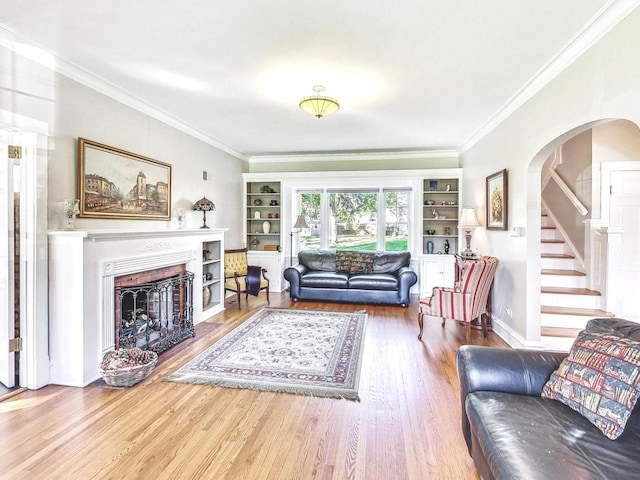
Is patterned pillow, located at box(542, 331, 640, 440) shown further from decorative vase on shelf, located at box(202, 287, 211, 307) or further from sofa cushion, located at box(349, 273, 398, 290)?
decorative vase on shelf, located at box(202, 287, 211, 307)

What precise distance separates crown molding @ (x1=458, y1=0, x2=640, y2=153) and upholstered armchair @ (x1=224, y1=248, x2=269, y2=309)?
4.13 meters

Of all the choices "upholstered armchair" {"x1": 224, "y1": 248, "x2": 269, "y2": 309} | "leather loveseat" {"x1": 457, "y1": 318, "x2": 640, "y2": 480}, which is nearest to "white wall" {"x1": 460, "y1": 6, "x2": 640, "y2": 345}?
"leather loveseat" {"x1": 457, "y1": 318, "x2": 640, "y2": 480}

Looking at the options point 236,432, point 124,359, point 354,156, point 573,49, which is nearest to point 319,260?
point 354,156

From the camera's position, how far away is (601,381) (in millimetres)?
1479

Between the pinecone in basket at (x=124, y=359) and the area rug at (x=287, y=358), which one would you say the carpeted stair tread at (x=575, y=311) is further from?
the pinecone in basket at (x=124, y=359)

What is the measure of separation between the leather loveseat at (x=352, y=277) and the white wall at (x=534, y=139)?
138 centimetres

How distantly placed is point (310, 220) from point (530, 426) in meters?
5.87

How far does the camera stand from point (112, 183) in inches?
135

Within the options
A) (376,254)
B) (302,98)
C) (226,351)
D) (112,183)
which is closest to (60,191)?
(112,183)

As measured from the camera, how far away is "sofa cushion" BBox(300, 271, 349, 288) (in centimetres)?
562

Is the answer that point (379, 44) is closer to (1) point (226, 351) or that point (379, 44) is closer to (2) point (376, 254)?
(1) point (226, 351)

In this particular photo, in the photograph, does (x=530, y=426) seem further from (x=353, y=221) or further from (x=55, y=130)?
(x=353, y=221)

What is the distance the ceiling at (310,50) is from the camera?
2.14 m

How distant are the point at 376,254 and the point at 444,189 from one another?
72.3 inches
